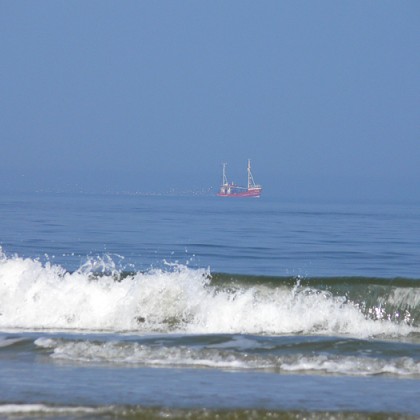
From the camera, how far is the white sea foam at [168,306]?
56.7 feet

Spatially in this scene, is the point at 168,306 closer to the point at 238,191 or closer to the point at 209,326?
the point at 209,326

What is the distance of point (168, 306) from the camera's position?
18266 mm

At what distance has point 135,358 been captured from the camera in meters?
12.7

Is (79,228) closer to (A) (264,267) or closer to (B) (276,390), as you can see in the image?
(A) (264,267)

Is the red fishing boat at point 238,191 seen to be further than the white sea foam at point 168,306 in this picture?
Yes

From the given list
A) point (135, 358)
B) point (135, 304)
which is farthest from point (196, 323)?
point (135, 358)

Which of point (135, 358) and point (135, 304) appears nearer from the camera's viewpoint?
point (135, 358)

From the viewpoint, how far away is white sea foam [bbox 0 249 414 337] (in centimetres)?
1730

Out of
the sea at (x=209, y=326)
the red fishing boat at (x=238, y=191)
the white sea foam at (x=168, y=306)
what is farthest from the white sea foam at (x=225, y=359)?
the red fishing boat at (x=238, y=191)

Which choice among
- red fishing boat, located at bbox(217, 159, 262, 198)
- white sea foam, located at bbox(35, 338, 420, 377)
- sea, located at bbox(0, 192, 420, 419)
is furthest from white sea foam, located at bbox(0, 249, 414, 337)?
red fishing boat, located at bbox(217, 159, 262, 198)

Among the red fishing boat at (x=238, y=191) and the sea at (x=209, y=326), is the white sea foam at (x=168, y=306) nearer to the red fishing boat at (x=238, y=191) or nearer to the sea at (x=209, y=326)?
the sea at (x=209, y=326)

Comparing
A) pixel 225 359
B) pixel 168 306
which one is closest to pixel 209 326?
pixel 168 306

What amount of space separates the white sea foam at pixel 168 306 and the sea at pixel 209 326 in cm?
3

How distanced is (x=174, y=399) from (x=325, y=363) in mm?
2714
